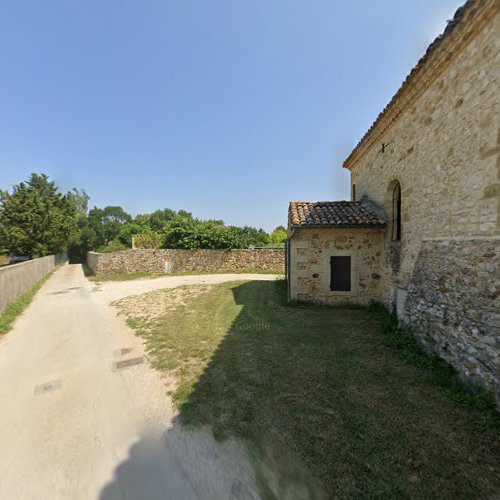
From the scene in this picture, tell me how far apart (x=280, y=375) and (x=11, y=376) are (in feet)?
17.2

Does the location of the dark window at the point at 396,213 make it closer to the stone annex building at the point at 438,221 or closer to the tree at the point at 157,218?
the stone annex building at the point at 438,221

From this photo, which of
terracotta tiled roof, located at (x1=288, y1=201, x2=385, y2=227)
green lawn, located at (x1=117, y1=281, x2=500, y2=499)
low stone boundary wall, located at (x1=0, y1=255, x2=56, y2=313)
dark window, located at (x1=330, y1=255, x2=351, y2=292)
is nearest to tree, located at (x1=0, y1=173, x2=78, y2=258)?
low stone boundary wall, located at (x1=0, y1=255, x2=56, y2=313)

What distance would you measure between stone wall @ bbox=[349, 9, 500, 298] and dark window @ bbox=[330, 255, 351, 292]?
4.55 feet

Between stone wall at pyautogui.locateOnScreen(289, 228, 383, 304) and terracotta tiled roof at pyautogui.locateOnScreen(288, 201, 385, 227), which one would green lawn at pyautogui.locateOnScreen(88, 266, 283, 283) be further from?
stone wall at pyautogui.locateOnScreen(289, 228, 383, 304)

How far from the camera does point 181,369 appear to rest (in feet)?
15.5

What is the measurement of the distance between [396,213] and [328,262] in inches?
105

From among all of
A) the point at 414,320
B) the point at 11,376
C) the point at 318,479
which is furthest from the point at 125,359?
the point at 414,320

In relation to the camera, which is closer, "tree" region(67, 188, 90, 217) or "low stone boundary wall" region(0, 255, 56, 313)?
"low stone boundary wall" region(0, 255, 56, 313)

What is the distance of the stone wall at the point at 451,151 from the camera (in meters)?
3.97

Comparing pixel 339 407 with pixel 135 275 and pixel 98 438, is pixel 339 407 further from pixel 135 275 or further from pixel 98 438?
pixel 135 275

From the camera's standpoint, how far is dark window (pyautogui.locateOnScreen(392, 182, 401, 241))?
25.1ft

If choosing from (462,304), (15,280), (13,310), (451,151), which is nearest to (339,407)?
(462,304)

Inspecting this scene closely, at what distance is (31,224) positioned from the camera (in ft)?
75.7

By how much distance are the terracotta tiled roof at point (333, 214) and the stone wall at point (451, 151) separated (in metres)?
1.34
